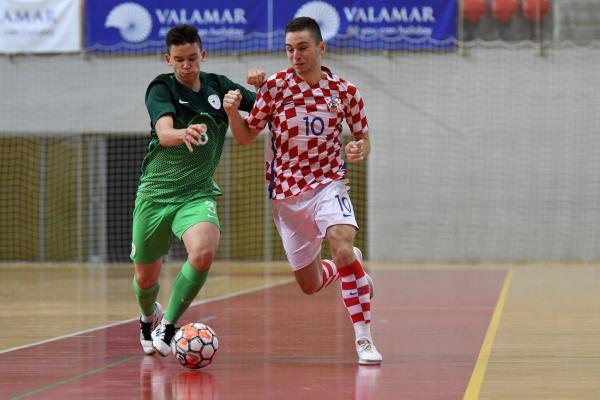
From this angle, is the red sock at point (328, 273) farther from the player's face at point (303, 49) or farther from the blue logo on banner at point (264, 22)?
the blue logo on banner at point (264, 22)

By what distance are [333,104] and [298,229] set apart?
840 millimetres

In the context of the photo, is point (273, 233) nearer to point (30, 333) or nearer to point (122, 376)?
point (30, 333)

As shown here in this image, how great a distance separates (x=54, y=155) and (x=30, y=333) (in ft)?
48.7

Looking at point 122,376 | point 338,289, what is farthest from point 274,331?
point 338,289

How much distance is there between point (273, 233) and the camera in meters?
23.3

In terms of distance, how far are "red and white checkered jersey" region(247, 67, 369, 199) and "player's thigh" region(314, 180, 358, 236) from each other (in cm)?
7

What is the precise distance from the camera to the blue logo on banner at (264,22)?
69.9ft

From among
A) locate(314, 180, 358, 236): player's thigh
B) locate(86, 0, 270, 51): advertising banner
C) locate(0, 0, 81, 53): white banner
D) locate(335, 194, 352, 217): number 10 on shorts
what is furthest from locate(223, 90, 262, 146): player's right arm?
locate(0, 0, 81, 53): white banner

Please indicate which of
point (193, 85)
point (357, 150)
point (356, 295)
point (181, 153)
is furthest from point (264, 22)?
point (356, 295)

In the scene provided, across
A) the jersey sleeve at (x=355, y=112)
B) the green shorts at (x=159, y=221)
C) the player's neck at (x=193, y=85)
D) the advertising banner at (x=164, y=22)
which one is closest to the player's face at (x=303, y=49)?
the jersey sleeve at (x=355, y=112)

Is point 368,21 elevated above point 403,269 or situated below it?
above

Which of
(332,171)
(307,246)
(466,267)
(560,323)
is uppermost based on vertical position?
(332,171)

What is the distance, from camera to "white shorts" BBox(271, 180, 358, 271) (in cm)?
697

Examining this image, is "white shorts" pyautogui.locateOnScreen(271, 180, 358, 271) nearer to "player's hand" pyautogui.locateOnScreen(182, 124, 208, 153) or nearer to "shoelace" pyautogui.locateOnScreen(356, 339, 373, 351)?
"shoelace" pyautogui.locateOnScreen(356, 339, 373, 351)
